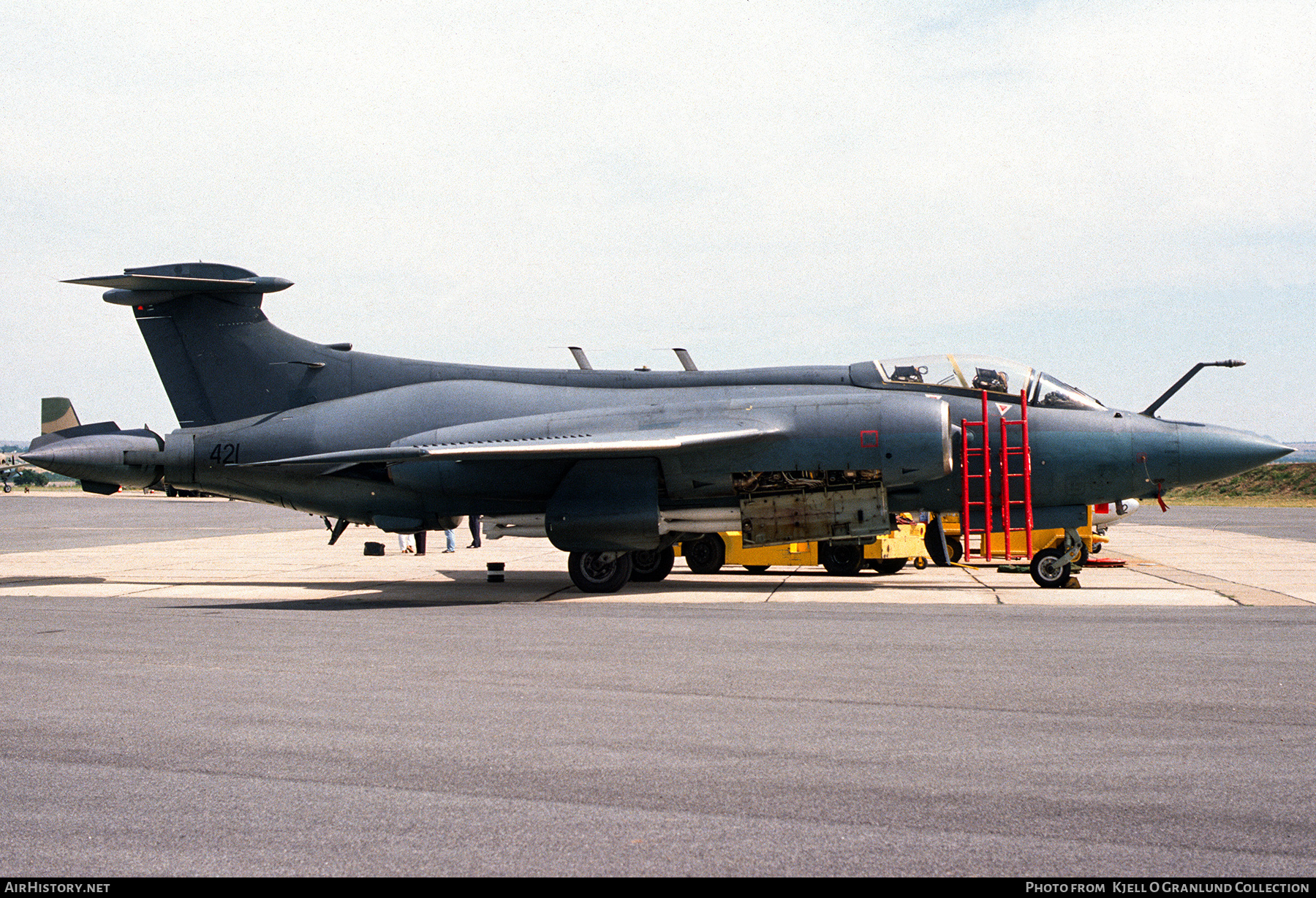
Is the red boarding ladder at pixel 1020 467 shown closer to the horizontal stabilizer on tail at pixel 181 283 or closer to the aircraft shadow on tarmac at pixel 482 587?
the aircraft shadow on tarmac at pixel 482 587

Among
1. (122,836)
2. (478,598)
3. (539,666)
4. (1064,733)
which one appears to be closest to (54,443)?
(478,598)

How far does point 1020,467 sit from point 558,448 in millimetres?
6788

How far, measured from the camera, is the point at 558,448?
15.3 meters

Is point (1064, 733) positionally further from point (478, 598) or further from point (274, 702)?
point (478, 598)

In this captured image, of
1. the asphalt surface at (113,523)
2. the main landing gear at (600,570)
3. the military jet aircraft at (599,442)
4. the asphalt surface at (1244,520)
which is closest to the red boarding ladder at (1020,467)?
the military jet aircraft at (599,442)

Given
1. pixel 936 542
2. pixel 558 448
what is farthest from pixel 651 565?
pixel 936 542

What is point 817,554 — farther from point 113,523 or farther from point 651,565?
point 113,523

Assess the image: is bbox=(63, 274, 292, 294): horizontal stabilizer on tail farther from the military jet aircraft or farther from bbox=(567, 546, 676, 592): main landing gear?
bbox=(567, 546, 676, 592): main landing gear

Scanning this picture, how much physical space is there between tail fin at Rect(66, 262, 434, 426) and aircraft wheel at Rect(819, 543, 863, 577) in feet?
24.6

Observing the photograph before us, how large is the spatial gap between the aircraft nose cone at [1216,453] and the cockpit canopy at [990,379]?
1.34 m

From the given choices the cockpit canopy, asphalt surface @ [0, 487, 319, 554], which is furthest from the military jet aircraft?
asphalt surface @ [0, 487, 319, 554]

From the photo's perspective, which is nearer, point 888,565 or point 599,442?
point 599,442

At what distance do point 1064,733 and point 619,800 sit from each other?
295 cm

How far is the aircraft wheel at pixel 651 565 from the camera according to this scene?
60.5 feet
